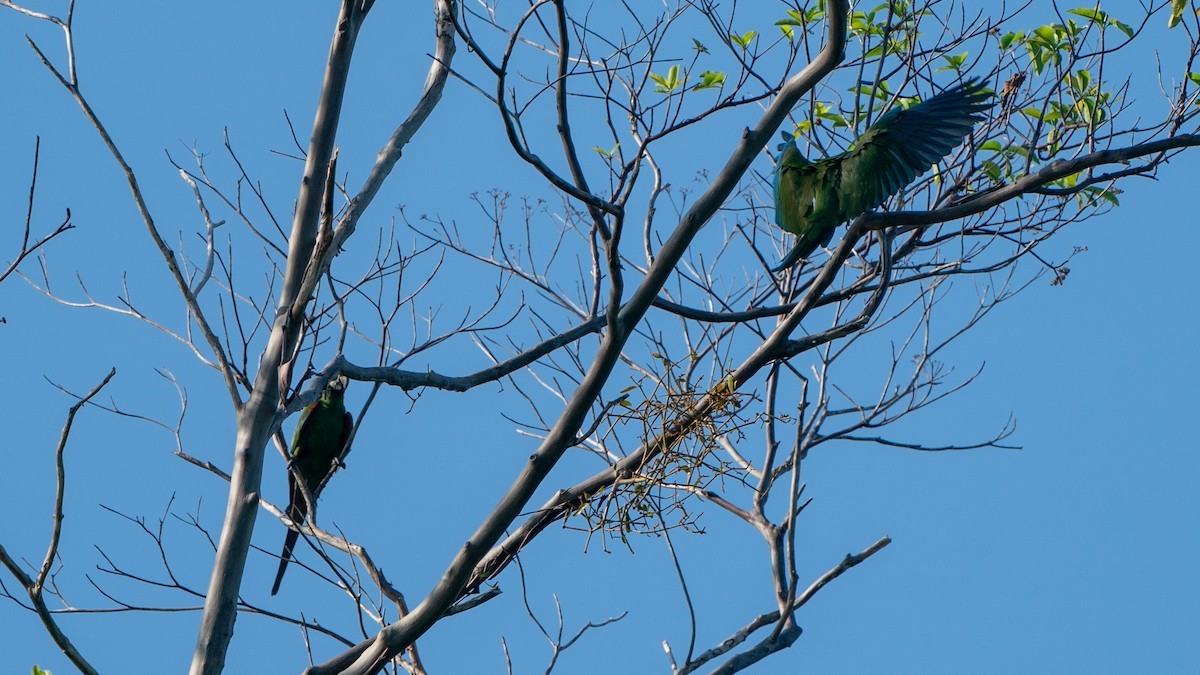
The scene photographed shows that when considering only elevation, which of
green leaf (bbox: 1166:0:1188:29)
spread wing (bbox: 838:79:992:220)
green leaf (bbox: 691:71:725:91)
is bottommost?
green leaf (bbox: 1166:0:1188:29)

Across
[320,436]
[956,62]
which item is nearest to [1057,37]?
[956,62]

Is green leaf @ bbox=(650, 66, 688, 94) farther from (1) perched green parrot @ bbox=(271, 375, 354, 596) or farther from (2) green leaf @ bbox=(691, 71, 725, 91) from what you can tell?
(1) perched green parrot @ bbox=(271, 375, 354, 596)

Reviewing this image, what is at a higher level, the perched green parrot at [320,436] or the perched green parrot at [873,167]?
the perched green parrot at [320,436]

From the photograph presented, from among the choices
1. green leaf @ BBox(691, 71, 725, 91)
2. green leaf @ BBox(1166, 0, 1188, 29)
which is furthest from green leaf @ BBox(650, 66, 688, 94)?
green leaf @ BBox(1166, 0, 1188, 29)

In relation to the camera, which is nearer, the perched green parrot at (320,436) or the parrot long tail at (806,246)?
the parrot long tail at (806,246)

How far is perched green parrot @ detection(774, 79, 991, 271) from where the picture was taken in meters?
3.82

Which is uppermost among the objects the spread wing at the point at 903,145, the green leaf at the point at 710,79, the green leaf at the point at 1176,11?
the green leaf at the point at 710,79

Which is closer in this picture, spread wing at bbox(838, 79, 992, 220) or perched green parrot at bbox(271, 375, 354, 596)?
spread wing at bbox(838, 79, 992, 220)

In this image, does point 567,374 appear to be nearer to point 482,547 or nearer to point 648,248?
point 648,248

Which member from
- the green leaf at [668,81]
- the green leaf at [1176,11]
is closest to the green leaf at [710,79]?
the green leaf at [668,81]

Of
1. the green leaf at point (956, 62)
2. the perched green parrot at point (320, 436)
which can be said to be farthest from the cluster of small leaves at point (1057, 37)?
the perched green parrot at point (320, 436)

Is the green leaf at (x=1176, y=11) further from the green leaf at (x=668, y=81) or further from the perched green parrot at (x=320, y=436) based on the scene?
the perched green parrot at (x=320, y=436)

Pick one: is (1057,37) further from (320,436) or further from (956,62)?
(320,436)

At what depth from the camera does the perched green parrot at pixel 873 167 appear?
12.5ft
